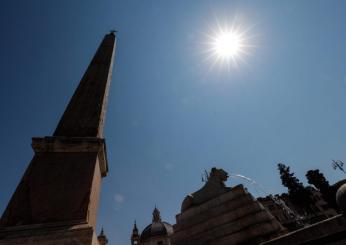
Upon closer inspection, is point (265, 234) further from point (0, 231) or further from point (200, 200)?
point (0, 231)

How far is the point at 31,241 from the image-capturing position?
9.96 feet

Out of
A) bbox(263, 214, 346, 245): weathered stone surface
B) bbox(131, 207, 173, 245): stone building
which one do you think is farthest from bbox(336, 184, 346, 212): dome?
bbox(131, 207, 173, 245): stone building

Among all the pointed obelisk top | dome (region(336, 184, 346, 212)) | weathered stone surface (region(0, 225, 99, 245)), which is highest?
the pointed obelisk top

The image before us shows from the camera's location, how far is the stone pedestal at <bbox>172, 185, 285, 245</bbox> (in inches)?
163

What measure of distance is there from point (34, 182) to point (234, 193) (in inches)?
166

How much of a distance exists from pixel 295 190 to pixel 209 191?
36.0m

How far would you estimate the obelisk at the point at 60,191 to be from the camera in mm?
3143

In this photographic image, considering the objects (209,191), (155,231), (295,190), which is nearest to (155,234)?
(155,231)

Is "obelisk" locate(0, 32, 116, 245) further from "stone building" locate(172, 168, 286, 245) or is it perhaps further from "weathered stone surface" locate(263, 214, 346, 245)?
"weathered stone surface" locate(263, 214, 346, 245)

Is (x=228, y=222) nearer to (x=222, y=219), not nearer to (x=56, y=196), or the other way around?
(x=222, y=219)

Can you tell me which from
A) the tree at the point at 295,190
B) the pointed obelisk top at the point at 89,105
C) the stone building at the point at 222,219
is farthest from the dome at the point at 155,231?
the pointed obelisk top at the point at 89,105

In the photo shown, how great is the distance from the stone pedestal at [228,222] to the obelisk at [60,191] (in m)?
2.26

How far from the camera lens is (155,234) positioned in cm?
4425

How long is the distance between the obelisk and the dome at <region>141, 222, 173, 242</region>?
147 feet
